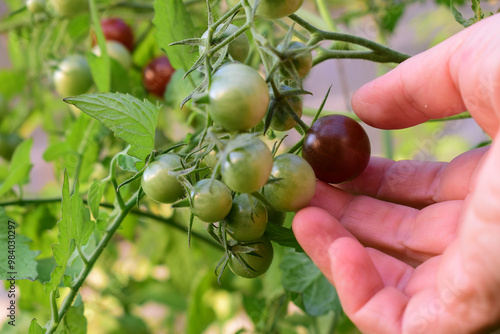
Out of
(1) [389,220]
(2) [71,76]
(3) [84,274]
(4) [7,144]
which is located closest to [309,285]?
(1) [389,220]

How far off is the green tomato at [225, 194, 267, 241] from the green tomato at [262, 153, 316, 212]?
0.02m

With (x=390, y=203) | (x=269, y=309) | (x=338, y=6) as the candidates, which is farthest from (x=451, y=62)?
(x=338, y=6)

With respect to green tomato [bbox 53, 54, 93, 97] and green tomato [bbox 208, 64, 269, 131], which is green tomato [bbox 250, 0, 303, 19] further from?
green tomato [bbox 53, 54, 93, 97]

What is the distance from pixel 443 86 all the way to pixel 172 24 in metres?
0.28

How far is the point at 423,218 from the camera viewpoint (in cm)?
46

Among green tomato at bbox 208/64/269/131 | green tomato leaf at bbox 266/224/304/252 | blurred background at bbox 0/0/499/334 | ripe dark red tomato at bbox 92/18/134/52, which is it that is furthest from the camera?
ripe dark red tomato at bbox 92/18/134/52

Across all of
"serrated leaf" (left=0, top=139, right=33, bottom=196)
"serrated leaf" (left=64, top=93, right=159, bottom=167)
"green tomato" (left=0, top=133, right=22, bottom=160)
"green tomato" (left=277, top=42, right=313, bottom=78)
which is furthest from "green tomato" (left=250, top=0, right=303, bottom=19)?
"green tomato" (left=0, top=133, right=22, bottom=160)

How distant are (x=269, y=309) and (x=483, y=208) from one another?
17.2 inches

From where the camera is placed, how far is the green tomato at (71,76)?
0.72 meters

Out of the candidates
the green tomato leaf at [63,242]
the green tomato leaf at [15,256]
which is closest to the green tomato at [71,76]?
the green tomato leaf at [15,256]

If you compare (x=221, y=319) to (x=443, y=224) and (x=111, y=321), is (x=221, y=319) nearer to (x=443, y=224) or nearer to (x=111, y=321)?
(x=111, y=321)

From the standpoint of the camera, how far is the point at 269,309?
69 centimetres

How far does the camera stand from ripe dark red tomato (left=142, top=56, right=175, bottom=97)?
0.73 m

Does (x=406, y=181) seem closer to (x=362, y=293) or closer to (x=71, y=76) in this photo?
(x=362, y=293)
